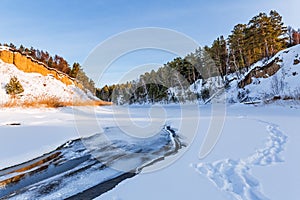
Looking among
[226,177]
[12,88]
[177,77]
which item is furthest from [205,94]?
[226,177]

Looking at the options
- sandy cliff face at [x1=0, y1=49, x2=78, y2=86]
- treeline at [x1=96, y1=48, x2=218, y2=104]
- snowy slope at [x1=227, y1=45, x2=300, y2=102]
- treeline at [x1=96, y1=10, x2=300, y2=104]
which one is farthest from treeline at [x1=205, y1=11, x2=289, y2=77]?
sandy cliff face at [x1=0, y1=49, x2=78, y2=86]

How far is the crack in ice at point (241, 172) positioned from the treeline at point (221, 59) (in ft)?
71.3

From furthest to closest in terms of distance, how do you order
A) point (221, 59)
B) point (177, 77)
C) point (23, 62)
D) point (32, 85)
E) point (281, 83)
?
point (177, 77) < point (221, 59) < point (23, 62) < point (32, 85) < point (281, 83)

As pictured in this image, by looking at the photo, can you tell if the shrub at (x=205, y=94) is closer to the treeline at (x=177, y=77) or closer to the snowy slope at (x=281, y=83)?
the treeline at (x=177, y=77)

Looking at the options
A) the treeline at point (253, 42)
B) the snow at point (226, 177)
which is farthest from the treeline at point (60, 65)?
the snow at point (226, 177)

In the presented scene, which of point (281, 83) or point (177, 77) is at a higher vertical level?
point (177, 77)

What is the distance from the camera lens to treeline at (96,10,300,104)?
24.8 meters

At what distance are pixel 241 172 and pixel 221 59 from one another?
31.3 meters

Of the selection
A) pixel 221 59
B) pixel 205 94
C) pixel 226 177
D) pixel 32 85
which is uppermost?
pixel 221 59

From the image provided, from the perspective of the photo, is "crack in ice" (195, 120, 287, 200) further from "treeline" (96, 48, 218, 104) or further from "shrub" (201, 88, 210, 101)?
"treeline" (96, 48, 218, 104)

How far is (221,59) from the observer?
31.9 m

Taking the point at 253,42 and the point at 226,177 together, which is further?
the point at 253,42

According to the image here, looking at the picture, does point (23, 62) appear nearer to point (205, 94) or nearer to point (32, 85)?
point (32, 85)

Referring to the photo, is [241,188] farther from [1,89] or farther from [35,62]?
[35,62]
